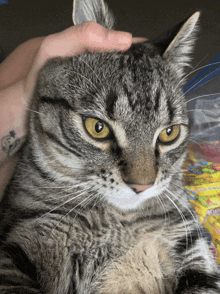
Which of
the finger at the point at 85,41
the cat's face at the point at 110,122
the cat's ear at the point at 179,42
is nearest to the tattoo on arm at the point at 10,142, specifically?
the cat's face at the point at 110,122

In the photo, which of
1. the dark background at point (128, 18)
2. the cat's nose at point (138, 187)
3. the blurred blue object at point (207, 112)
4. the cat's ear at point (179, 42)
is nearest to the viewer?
the cat's nose at point (138, 187)

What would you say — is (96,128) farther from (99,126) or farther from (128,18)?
(128,18)

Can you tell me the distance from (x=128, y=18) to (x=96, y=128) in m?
0.83

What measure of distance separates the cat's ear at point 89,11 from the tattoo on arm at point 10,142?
1.27 ft

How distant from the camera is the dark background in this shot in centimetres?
119

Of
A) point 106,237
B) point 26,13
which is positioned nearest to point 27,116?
point 106,237

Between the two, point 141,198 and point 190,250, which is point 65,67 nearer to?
point 141,198

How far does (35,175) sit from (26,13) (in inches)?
31.5

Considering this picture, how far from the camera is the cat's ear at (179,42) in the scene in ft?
2.46

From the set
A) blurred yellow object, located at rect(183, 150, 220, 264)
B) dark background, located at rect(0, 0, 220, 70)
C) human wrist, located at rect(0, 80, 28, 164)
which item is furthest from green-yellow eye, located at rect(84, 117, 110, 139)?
dark background, located at rect(0, 0, 220, 70)

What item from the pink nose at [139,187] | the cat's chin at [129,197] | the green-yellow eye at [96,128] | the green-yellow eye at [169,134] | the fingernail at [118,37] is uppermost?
the fingernail at [118,37]

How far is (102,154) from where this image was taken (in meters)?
0.64

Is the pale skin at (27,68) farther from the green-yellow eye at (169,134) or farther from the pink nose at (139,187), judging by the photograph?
the pink nose at (139,187)

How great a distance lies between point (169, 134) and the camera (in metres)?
0.72
